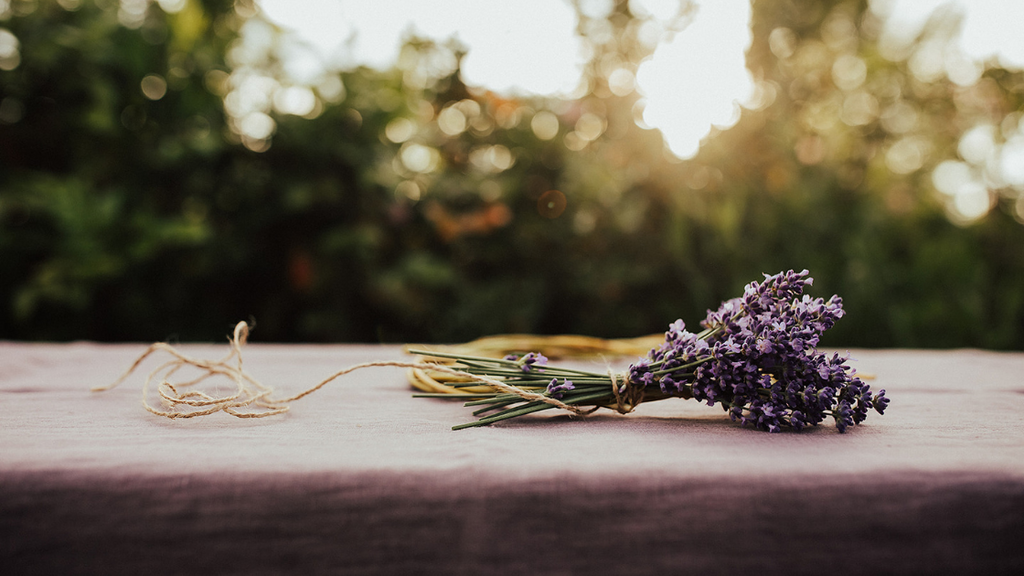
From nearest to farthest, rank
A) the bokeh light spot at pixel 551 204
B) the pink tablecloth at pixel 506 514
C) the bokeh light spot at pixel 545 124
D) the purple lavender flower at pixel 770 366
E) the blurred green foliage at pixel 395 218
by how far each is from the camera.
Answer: the pink tablecloth at pixel 506 514
the purple lavender flower at pixel 770 366
the blurred green foliage at pixel 395 218
the bokeh light spot at pixel 551 204
the bokeh light spot at pixel 545 124

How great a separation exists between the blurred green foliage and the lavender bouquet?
1.85m

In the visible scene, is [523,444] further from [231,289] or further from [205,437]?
[231,289]

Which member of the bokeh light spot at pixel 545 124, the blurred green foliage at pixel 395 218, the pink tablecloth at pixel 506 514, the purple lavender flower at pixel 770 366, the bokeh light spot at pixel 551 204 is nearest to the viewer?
the pink tablecloth at pixel 506 514

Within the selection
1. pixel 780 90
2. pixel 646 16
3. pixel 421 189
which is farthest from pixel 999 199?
pixel 421 189

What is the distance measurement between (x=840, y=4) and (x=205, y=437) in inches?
221

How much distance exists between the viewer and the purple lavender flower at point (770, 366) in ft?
2.23

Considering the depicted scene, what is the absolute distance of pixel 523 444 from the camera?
2.10 feet

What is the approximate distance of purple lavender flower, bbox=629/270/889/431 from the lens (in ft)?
2.23

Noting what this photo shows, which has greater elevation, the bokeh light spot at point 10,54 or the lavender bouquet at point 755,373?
the bokeh light spot at point 10,54

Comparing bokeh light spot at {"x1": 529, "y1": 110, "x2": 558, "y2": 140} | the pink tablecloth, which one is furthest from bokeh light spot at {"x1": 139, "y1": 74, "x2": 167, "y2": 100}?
the pink tablecloth

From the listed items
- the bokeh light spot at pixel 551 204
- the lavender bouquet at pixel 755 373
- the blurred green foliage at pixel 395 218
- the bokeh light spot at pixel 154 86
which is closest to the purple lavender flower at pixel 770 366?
the lavender bouquet at pixel 755 373

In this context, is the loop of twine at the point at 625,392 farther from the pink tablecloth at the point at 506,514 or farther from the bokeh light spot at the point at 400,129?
the bokeh light spot at the point at 400,129

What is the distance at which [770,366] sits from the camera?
692 mm

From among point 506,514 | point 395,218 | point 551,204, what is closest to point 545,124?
point 551,204
